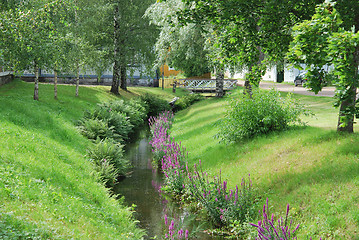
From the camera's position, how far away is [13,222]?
5.52m

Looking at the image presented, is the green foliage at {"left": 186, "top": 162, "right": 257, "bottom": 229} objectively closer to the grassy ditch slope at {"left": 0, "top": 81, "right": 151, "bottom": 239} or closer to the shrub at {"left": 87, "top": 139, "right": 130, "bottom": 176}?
the grassy ditch slope at {"left": 0, "top": 81, "right": 151, "bottom": 239}

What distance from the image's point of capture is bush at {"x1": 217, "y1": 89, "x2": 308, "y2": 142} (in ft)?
39.7

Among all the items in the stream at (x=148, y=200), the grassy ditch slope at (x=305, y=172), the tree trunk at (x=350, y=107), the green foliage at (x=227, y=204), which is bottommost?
the stream at (x=148, y=200)

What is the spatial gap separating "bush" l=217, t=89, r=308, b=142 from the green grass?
16.0ft

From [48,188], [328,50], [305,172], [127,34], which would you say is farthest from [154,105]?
[328,50]

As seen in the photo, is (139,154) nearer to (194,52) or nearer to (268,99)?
(268,99)

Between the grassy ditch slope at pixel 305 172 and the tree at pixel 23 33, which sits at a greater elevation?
the tree at pixel 23 33

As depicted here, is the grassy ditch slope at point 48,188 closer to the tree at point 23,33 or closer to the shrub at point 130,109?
the tree at point 23,33

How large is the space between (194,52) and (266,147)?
53.5 feet

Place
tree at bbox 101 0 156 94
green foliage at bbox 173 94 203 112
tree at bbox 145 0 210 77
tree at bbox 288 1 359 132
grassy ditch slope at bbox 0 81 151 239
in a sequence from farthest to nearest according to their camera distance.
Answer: green foliage at bbox 173 94 203 112 → tree at bbox 101 0 156 94 → tree at bbox 145 0 210 77 → tree at bbox 288 1 359 132 → grassy ditch slope at bbox 0 81 151 239

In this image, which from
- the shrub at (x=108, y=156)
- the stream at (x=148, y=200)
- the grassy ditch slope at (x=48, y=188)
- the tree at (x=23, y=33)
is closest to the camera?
the grassy ditch slope at (x=48, y=188)

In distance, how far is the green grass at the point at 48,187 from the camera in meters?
5.92

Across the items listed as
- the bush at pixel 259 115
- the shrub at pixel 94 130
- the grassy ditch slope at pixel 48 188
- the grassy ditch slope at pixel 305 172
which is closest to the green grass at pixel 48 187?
the grassy ditch slope at pixel 48 188

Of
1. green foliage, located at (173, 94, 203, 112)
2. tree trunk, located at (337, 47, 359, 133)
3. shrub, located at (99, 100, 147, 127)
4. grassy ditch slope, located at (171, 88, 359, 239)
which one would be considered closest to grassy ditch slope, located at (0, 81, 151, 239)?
grassy ditch slope, located at (171, 88, 359, 239)
